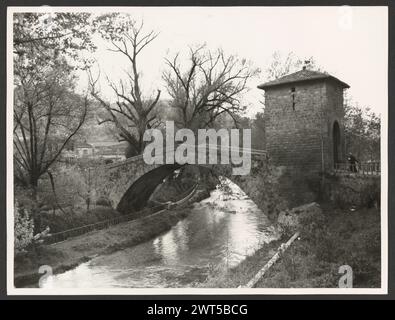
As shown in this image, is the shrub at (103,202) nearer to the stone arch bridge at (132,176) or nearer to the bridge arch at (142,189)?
the stone arch bridge at (132,176)

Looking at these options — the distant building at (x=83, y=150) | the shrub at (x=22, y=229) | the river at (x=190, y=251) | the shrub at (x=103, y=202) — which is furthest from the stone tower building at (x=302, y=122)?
the shrub at (x=22, y=229)

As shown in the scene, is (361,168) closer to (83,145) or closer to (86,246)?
(83,145)

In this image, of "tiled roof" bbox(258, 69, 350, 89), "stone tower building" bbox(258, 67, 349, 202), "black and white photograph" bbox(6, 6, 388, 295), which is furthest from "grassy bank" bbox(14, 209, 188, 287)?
"tiled roof" bbox(258, 69, 350, 89)

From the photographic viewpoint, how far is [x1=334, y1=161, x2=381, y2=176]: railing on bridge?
780 centimetres

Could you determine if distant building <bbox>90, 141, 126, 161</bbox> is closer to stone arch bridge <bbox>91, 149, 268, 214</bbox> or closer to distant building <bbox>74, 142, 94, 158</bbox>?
distant building <bbox>74, 142, 94, 158</bbox>

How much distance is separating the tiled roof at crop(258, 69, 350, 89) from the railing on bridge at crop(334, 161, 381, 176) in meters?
1.78

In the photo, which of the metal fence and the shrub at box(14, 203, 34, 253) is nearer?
the shrub at box(14, 203, 34, 253)

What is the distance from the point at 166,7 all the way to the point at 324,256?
18.9 ft

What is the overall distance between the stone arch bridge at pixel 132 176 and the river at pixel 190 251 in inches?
55.5

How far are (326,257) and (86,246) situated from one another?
577 cm

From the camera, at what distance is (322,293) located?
7230mm

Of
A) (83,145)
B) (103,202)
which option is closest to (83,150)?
(83,145)
